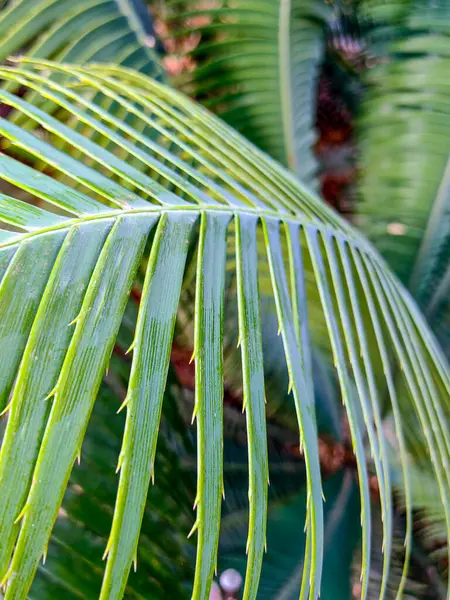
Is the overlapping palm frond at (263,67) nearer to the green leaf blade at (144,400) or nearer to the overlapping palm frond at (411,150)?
the overlapping palm frond at (411,150)

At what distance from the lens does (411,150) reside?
2.81 ft

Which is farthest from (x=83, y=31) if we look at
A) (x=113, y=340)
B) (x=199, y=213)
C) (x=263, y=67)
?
(x=113, y=340)

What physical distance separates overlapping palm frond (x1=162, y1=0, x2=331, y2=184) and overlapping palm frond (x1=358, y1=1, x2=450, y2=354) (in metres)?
0.12

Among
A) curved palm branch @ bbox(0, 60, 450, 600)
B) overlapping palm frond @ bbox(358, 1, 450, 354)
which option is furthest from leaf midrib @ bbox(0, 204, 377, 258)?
overlapping palm frond @ bbox(358, 1, 450, 354)

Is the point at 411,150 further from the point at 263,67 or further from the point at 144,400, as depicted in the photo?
the point at 144,400

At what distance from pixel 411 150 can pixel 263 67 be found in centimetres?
31

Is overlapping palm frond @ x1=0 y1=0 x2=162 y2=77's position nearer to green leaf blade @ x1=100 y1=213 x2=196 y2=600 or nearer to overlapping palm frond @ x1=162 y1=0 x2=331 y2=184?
overlapping palm frond @ x1=162 y1=0 x2=331 y2=184

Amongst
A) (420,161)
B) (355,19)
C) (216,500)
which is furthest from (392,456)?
(355,19)

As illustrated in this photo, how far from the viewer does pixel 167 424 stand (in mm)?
634

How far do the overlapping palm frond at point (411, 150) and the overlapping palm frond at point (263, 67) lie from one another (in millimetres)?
116

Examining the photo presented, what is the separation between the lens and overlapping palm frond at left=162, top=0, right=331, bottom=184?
806 millimetres

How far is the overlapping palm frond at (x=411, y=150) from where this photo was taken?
2.61 feet

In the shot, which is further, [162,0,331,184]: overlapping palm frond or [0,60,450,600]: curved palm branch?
[162,0,331,184]: overlapping palm frond

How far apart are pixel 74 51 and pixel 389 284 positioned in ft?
2.05
